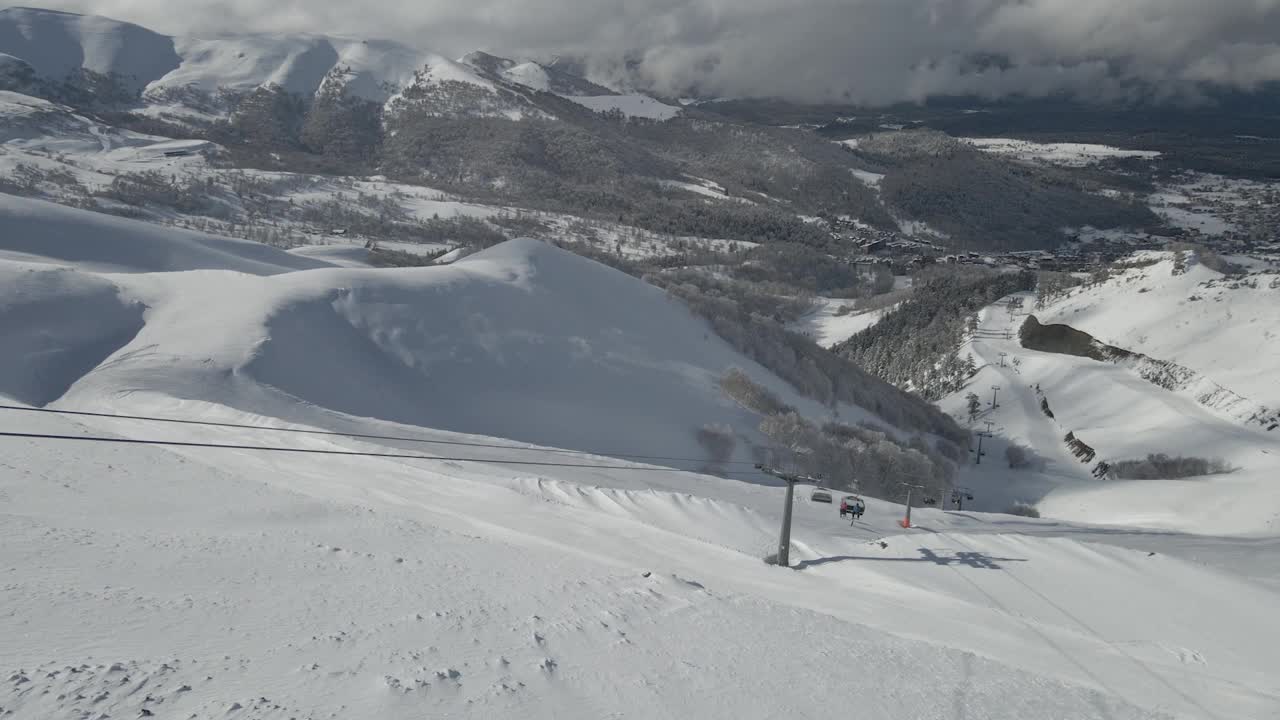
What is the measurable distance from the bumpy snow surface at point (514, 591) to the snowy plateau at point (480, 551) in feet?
0.18

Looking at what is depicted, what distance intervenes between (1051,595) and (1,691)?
1336 cm

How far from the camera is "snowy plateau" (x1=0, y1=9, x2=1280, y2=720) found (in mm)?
7590

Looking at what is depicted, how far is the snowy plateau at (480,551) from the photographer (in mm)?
7590

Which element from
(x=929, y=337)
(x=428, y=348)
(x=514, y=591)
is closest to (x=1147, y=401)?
(x=929, y=337)

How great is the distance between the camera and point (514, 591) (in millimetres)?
10055

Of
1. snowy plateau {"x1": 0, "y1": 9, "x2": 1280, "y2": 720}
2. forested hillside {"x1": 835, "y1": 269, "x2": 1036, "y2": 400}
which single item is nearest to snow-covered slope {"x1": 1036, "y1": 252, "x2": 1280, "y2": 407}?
forested hillside {"x1": 835, "y1": 269, "x2": 1036, "y2": 400}

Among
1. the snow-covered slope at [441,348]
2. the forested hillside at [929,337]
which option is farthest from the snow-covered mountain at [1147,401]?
the snow-covered slope at [441,348]

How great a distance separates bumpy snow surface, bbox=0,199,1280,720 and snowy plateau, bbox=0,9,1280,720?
0.18 feet

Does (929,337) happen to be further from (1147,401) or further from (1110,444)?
(1110,444)

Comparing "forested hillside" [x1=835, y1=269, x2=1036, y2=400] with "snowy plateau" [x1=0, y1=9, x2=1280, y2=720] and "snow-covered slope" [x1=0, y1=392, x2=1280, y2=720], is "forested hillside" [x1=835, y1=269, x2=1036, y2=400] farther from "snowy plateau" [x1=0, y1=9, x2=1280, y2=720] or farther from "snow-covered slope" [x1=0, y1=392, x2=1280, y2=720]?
"snow-covered slope" [x1=0, y1=392, x2=1280, y2=720]

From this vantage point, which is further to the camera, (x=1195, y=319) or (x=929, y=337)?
(x=929, y=337)

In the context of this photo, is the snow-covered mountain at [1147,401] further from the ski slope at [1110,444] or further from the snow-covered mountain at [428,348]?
the snow-covered mountain at [428,348]

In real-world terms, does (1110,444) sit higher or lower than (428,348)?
lower

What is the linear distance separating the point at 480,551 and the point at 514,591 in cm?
180
